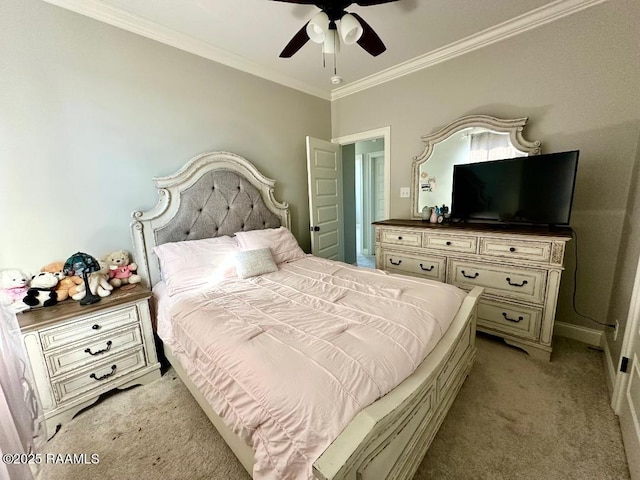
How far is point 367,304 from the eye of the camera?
1.55 m

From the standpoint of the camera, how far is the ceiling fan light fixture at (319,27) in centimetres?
162

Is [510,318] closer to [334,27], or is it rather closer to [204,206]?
[334,27]

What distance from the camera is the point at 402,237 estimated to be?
2781mm

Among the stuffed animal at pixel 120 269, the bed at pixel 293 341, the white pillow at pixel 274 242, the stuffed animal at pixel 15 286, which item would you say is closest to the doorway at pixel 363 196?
the white pillow at pixel 274 242

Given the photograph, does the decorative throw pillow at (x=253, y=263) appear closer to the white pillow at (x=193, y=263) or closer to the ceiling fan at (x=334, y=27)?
the white pillow at (x=193, y=263)

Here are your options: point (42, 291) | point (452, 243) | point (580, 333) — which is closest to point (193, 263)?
point (42, 291)

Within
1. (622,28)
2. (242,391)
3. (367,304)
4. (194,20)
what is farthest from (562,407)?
(194,20)

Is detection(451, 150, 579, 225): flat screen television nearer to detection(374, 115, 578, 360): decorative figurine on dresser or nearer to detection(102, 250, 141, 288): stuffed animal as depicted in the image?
detection(374, 115, 578, 360): decorative figurine on dresser

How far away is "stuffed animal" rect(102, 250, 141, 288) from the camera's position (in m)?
2.03

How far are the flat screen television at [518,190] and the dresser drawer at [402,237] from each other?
442 mm

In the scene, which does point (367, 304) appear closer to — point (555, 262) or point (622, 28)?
point (555, 262)

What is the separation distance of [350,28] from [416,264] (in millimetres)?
2061

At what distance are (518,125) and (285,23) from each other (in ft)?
7.10

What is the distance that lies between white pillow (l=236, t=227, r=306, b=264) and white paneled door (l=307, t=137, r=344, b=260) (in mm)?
622
